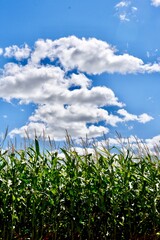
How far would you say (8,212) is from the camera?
25.0 ft

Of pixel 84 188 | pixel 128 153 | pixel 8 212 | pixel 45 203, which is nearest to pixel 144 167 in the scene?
pixel 128 153

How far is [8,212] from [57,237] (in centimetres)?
89

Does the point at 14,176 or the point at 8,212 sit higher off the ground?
the point at 14,176

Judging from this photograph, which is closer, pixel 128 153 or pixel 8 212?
pixel 8 212

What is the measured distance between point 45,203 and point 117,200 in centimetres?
121

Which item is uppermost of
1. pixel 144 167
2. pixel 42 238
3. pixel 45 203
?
pixel 144 167

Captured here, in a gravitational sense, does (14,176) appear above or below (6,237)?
above

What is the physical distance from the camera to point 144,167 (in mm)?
8344

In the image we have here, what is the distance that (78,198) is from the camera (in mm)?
7930

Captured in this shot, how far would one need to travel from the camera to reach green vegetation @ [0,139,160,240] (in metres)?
7.70

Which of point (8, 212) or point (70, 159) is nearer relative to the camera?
point (8, 212)

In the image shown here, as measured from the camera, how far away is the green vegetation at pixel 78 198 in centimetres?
770

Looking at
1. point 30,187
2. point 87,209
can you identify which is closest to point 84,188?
point 87,209

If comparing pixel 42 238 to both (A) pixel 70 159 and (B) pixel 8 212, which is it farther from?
(A) pixel 70 159
